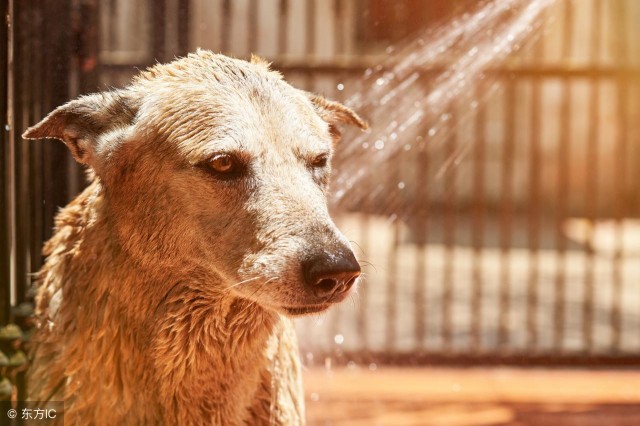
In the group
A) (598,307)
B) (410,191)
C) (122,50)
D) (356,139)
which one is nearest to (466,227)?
(410,191)

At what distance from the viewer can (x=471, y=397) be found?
6.27m

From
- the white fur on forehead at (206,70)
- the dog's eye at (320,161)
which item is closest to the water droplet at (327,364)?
the dog's eye at (320,161)

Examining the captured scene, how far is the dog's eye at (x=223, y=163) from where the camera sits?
2.81 m

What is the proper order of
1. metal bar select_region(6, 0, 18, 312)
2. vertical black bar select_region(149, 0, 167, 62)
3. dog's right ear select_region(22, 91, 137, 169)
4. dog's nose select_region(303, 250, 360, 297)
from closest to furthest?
dog's nose select_region(303, 250, 360, 297) < dog's right ear select_region(22, 91, 137, 169) < metal bar select_region(6, 0, 18, 312) < vertical black bar select_region(149, 0, 167, 62)

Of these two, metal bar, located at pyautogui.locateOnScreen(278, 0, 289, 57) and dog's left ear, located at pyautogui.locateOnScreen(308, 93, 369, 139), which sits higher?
metal bar, located at pyautogui.locateOnScreen(278, 0, 289, 57)

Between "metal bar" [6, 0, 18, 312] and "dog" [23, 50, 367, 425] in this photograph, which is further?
"metal bar" [6, 0, 18, 312]

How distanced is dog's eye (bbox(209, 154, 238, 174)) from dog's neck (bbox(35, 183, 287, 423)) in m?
0.37

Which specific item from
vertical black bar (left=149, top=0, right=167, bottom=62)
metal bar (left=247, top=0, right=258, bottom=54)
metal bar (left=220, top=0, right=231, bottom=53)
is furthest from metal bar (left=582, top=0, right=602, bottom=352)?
vertical black bar (left=149, top=0, right=167, bottom=62)

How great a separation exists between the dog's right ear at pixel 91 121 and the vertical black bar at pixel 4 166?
1.92 ft

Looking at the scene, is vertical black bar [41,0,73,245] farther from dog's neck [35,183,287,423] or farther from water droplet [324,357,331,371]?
water droplet [324,357,331,371]

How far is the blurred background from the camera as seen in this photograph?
12.4 ft

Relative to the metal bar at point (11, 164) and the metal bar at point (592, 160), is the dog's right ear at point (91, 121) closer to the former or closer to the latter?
the metal bar at point (11, 164)

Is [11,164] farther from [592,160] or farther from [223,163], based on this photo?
[592,160]

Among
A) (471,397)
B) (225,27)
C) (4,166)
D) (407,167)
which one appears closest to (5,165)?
(4,166)
